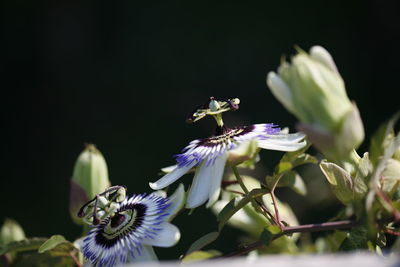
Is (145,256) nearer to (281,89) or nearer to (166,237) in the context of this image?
(166,237)

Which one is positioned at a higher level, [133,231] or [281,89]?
[281,89]

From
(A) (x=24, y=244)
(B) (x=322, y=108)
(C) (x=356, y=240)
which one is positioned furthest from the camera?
(A) (x=24, y=244)

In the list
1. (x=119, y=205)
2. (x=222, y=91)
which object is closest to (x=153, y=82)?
(x=222, y=91)

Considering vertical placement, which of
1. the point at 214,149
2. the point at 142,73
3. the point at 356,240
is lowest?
the point at 142,73

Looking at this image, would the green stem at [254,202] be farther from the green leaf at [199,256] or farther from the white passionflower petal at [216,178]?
the green leaf at [199,256]

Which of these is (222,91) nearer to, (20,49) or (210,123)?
(210,123)

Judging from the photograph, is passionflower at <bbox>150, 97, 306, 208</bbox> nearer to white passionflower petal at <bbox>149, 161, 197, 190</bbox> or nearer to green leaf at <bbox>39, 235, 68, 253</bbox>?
white passionflower petal at <bbox>149, 161, 197, 190</bbox>

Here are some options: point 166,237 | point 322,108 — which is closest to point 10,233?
point 166,237
